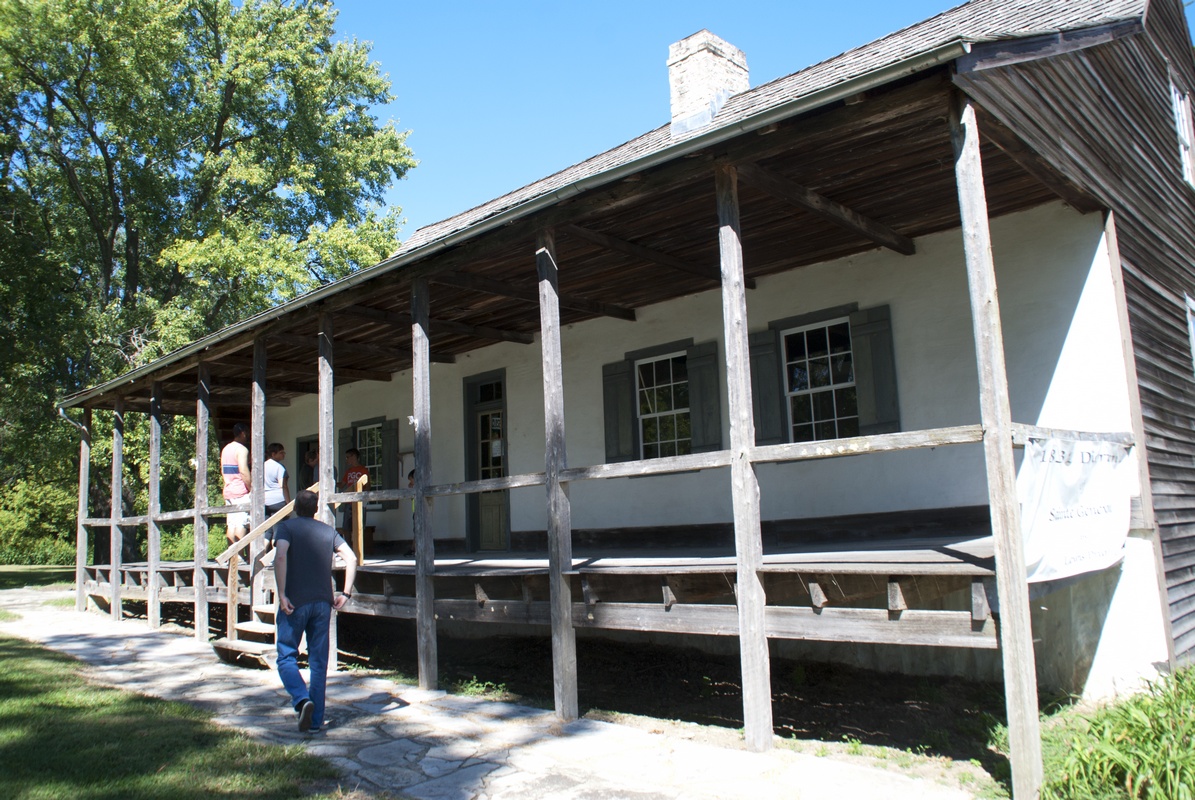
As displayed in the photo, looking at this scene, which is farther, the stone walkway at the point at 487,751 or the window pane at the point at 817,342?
the window pane at the point at 817,342

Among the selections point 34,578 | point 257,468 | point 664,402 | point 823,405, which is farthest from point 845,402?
point 34,578

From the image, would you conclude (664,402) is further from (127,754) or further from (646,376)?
(127,754)

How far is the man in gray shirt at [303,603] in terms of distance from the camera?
598 cm

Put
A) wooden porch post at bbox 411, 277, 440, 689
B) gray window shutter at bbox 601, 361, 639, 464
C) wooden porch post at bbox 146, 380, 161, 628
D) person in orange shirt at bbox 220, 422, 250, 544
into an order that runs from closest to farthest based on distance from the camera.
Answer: wooden porch post at bbox 411, 277, 440, 689, gray window shutter at bbox 601, 361, 639, 464, person in orange shirt at bbox 220, 422, 250, 544, wooden porch post at bbox 146, 380, 161, 628

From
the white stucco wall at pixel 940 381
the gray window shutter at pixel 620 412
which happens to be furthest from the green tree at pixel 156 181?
the white stucco wall at pixel 940 381

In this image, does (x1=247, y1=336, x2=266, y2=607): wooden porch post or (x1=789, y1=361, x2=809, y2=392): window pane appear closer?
(x1=789, y1=361, x2=809, y2=392): window pane

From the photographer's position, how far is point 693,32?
1072 cm

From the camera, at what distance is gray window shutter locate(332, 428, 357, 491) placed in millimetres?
14820

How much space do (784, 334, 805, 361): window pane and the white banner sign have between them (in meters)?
3.25

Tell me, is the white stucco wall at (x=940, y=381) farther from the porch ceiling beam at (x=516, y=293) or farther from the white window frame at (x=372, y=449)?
the white window frame at (x=372, y=449)

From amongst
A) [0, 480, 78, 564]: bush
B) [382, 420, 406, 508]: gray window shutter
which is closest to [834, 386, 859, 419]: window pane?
[382, 420, 406, 508]: gray window shutter

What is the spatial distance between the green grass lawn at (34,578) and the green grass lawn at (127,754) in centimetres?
1373

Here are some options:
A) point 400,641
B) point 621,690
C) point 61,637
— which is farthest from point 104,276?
point 621,690

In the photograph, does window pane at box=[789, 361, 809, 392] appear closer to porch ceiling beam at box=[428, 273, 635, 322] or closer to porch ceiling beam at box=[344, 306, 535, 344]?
porch ceiling beam at box=[428, 273, 635, 322]
